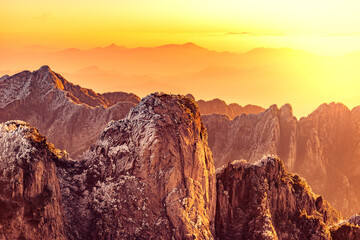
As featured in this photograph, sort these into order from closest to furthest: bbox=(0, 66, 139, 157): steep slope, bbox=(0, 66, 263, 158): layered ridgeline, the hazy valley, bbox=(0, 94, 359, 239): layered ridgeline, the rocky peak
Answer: bbox=(0, 94, 359, 239): layered ridgeline < the hazy valley < bbox=(0, 66, 263, 158): layered ridgeline < bbox=(0, 66, 139, 157): steep slope < the rocky peak

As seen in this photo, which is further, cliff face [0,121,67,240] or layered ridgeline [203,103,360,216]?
layered ridgeline [203,103,360,216]

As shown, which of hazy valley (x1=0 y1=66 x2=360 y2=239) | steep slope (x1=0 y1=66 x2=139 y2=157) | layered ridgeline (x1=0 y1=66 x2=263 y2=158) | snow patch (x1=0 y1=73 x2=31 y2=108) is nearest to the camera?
hazy valley (x1=0 y1=66 x2=360 y2=239)

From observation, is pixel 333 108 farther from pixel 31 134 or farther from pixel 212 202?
pixel 31 134

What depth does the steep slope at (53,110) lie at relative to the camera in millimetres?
149250

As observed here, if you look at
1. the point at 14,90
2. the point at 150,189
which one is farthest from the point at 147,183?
the point at 14,90

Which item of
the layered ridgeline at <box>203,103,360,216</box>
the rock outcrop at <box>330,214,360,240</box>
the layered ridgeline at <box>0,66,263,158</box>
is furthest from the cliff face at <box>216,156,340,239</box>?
the layered ridgeline at <box>0,66,263,158</box>

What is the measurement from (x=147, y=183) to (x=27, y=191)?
11.9m

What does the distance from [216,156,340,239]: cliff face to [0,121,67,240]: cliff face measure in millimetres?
20095

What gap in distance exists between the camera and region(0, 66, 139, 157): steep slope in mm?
149250

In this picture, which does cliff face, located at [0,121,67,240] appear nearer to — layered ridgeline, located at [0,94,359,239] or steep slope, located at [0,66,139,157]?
layered ridgeline, located at [0,94,359,239]

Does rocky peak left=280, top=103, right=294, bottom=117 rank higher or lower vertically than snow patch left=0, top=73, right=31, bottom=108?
lower

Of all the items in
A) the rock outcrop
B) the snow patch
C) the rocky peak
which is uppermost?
the snow patch

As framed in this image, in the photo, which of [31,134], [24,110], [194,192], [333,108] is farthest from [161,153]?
[333,108]

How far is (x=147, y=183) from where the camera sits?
49688 millimetres
